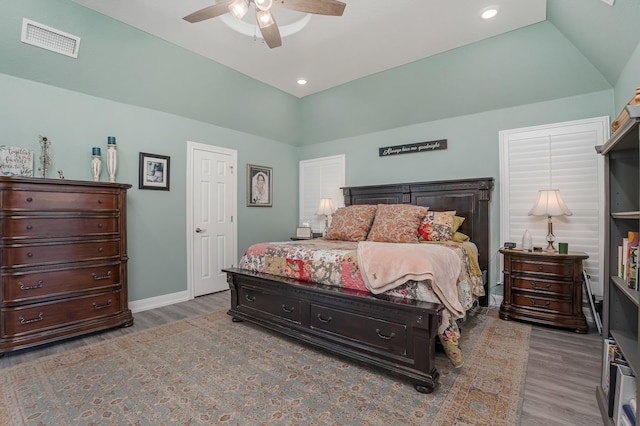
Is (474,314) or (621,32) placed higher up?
(621,32)

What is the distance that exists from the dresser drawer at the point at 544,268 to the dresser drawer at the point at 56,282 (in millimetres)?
4066

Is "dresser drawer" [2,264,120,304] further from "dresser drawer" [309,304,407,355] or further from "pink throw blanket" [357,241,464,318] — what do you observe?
"pink throw blanket" [357,241,464,318]

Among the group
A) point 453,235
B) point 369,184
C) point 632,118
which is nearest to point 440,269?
point 632,118

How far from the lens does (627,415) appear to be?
51.8 inches

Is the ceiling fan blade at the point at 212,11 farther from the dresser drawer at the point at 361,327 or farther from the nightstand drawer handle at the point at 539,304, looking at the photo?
the nightstand drawer handle at the point at 539,304

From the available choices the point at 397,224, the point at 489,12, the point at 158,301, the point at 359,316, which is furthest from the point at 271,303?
the point at 489,12

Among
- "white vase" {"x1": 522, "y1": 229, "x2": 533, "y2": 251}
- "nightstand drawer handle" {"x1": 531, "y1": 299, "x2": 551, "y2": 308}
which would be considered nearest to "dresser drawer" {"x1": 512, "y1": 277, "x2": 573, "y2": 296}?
"nightstand drawer handle" {"x1": 531, "y1": 299, "x2": 551, "y2": 308}

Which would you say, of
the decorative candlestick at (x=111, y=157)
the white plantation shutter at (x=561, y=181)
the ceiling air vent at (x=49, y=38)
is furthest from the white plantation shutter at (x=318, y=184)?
the ceiling air vent at (x=49, y=38)

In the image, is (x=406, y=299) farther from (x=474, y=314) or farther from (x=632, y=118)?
(x=474, y=314)

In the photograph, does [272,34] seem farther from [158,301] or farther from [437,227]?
[158,301]

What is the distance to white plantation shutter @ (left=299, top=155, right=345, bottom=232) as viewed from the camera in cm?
514

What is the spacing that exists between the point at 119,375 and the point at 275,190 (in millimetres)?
3613

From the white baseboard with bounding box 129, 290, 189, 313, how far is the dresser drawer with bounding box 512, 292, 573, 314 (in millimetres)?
3956

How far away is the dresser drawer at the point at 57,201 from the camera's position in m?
2.45
